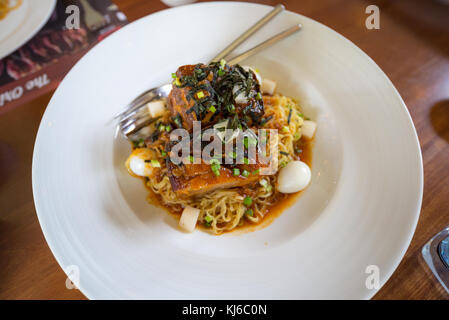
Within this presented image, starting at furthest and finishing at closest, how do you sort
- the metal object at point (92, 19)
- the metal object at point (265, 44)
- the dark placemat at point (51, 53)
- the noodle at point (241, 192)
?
1. the metal object at point (92, 19)
2. the dark placemat at point (51, 53)
3. the metal object at point (265, 44)
4. the noodle at point (241, 192)

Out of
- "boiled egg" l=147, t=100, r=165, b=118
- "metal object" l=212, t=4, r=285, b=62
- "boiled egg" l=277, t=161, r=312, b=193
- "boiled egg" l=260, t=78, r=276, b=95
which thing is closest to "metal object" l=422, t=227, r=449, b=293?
"boiled egg" l=277, t=161, r=312, b=193

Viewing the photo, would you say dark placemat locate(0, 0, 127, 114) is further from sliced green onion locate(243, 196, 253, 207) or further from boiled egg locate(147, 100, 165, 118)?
sliced green onion locate(243, 196, 253, 207)

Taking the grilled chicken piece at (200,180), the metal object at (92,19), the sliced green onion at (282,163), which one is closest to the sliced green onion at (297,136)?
the sliced green onion at (282,163)

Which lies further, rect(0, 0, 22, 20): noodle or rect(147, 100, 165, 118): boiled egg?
rect(0, 0, 22, 20): noodle

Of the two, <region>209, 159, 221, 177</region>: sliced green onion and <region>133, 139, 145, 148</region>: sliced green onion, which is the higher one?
<region>133, 139, 145, 148</region>: sliced green onion

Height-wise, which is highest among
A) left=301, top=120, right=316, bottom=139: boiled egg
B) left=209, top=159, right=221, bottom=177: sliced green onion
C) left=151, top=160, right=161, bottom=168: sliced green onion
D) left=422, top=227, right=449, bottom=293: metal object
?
left=151, top=160, right=161, bottom=168: sliced green onion

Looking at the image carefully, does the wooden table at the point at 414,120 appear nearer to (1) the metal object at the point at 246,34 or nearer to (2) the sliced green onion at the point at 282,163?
(1) the metal object at the point at 246,34

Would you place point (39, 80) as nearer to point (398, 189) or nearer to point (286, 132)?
point (286, 132)
